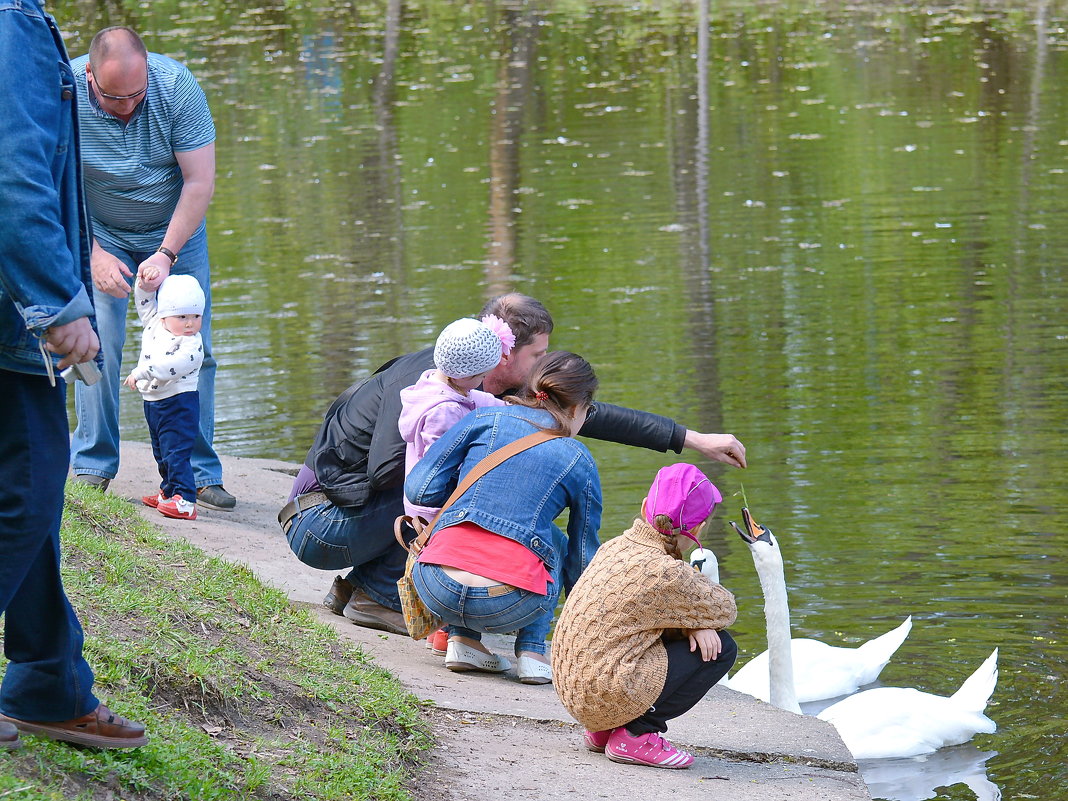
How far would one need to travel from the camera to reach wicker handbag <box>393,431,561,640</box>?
430 cm

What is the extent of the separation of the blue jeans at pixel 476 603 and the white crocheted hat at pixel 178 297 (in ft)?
6.06

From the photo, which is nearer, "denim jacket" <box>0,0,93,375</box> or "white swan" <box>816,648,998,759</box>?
"denim jacket" <box>0,0,93,375</box>

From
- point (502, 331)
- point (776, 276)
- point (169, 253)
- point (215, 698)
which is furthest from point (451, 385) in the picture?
point (776, 276)

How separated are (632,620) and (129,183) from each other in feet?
10.3

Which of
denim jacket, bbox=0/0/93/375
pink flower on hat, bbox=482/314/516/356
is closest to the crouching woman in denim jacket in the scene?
pink flower on hat, bbox=482/314/516/356

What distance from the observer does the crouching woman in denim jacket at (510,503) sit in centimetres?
427

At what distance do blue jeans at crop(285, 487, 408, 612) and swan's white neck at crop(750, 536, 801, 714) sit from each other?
1.32 meters

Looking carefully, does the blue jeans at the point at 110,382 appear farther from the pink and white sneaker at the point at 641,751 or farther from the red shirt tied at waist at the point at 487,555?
the pink and white sneaker at the point at 641,751

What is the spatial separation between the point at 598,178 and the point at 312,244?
3657 millimetres

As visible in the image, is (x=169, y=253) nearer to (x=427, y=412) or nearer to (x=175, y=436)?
(x=175, y=436)

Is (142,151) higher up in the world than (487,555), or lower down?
higher up

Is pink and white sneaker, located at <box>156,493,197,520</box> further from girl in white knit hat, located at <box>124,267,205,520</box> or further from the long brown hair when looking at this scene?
the long brown hair

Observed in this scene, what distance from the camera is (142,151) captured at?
226 inches

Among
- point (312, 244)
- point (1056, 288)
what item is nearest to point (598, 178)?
point (312, 244)
